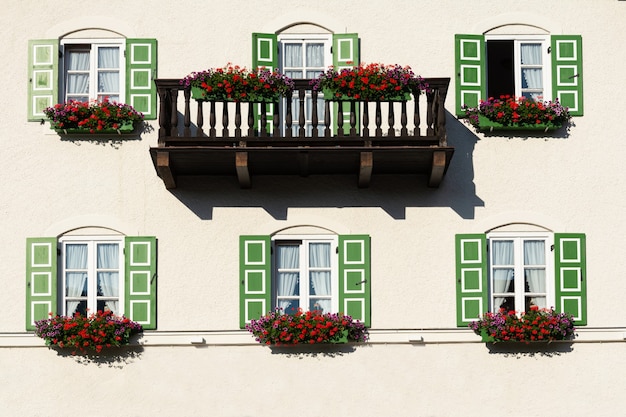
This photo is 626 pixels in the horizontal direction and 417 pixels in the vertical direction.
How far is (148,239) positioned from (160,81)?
6.77 feet

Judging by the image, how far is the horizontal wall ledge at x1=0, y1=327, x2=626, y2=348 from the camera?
19.6 meters

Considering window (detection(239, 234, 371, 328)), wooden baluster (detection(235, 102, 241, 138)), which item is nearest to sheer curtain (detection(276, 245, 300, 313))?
window (detection(239, 234, 371, 328))

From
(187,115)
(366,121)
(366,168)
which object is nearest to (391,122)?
(366,121)

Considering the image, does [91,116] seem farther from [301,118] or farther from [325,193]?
[325,193]

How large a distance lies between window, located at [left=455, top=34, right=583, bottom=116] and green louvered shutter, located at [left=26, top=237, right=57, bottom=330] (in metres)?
5.71

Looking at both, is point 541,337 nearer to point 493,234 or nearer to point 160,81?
point 493,234

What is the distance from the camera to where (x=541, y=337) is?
63.6ft

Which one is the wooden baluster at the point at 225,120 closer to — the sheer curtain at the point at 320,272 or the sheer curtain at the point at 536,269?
the sheer curtain at the point at 320,272

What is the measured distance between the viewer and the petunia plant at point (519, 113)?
2012 centimetres

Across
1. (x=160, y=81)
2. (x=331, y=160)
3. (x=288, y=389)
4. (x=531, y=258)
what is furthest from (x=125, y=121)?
(x=531, y=258)

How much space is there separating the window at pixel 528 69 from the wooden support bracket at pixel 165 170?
3.92 m

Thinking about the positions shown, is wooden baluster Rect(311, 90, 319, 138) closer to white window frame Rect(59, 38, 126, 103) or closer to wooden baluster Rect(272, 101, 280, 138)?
wooden baluster Rect(272, 101, 280, 138)

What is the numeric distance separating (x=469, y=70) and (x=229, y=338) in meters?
4.80

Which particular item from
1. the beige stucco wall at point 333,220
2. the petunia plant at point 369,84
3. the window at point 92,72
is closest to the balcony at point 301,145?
the petunia plant at point 369,84
